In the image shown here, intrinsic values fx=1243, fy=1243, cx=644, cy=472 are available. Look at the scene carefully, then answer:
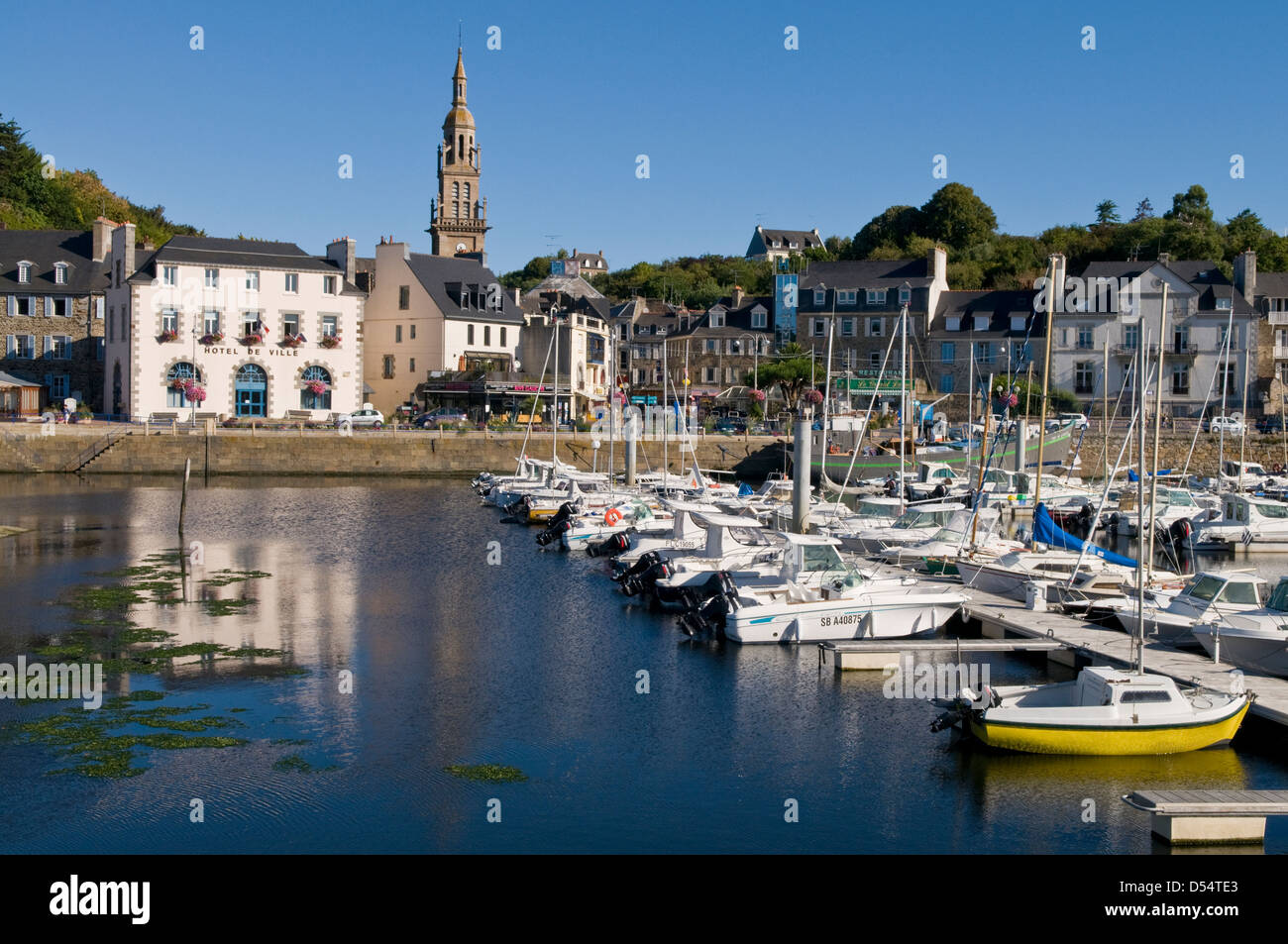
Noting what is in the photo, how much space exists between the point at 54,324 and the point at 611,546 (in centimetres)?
6209

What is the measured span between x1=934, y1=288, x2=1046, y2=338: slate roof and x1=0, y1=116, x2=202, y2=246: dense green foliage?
68595mm

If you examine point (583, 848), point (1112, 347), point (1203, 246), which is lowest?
point (583, 848)

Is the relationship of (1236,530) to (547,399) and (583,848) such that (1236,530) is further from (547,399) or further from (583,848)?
(547,399)

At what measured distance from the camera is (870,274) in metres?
A: 100

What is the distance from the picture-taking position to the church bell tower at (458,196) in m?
119

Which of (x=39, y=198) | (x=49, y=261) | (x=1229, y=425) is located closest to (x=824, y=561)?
(x=1229, y=425)

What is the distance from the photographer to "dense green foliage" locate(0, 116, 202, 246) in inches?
4358

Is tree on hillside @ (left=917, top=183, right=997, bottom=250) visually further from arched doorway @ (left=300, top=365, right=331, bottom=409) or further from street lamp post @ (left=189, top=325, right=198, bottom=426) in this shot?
street lamp post @ (left=189, top=325, right=198, bottom=426)

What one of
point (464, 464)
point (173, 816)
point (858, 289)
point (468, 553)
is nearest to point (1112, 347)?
point (858, 289)

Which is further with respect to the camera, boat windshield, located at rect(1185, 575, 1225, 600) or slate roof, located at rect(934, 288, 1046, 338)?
slate roof, located at rect(934, 288, 1046, 338)

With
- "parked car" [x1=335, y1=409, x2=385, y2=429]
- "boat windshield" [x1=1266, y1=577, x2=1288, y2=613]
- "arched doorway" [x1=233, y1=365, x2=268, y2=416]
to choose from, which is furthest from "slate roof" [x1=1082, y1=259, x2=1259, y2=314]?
"boat windshield" [x1=1266, y1=577, x2=1288, y2=613]
